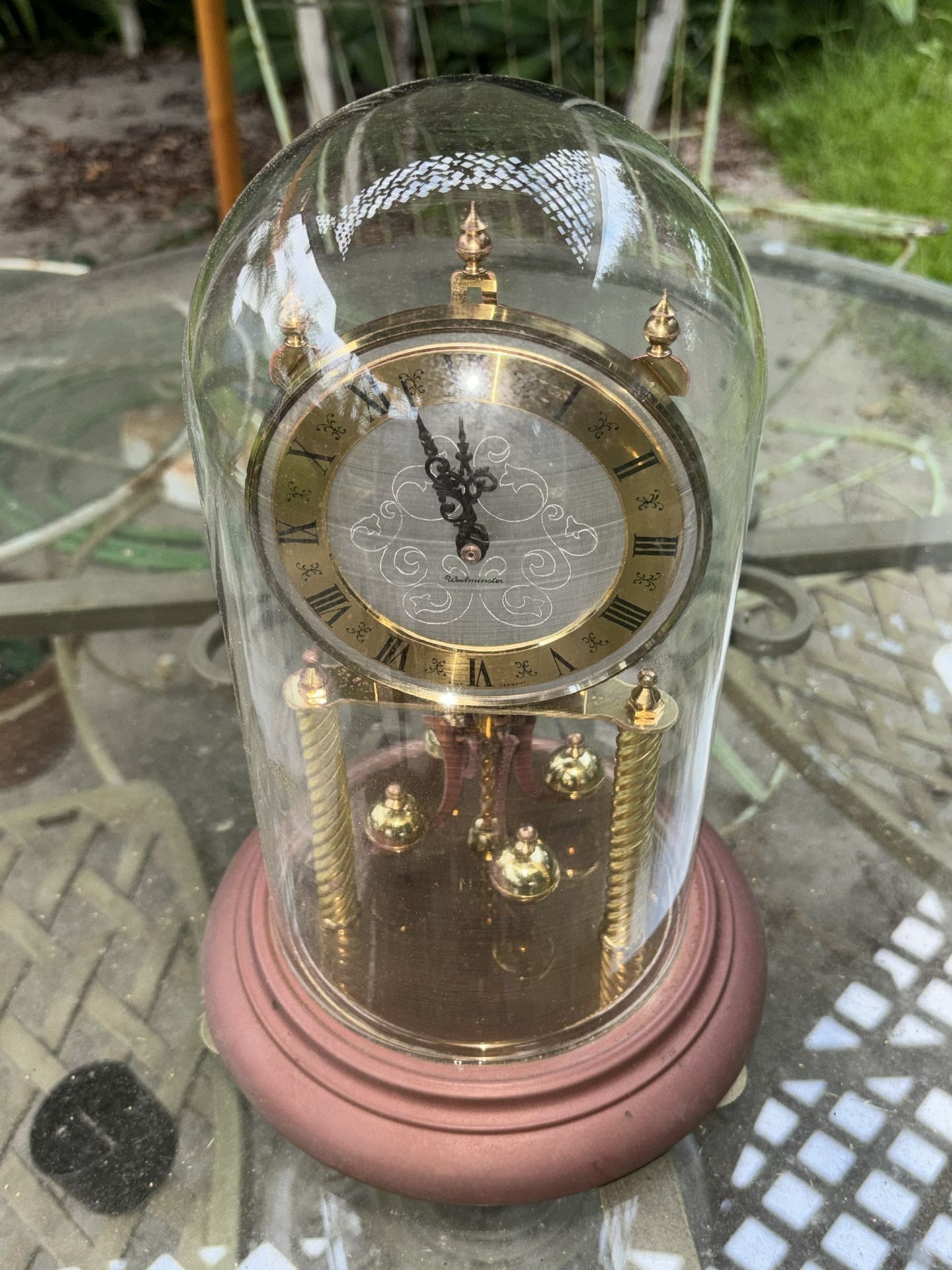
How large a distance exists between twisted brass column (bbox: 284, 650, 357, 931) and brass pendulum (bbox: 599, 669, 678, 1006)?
211 millimetres

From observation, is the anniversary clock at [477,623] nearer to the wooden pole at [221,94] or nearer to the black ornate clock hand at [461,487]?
the black ornate clock hand at [461,487]

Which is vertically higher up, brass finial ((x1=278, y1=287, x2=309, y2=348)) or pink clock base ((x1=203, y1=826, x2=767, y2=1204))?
brass finial ((x1=278, y1=287, x2=309, y2=348))

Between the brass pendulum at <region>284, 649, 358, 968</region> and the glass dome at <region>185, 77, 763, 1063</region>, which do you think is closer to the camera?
the glass dome at <region>185, 77, 763, 1063</region>

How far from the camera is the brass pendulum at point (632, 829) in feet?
2.69

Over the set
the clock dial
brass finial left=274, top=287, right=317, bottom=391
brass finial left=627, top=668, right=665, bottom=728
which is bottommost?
brass finial left=627, top=668, right=665, bottom=728

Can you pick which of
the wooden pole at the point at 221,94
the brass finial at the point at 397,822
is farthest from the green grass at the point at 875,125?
the brass finial at the point at 397,822

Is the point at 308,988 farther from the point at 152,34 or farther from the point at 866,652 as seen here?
the point at 152,34

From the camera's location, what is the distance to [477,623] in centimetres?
74

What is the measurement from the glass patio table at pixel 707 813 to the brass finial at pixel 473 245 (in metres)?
0.66

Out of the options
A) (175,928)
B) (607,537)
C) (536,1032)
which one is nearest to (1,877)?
(175,928)

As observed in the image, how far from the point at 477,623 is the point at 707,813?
1.75 feet

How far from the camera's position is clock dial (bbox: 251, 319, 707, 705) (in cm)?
66

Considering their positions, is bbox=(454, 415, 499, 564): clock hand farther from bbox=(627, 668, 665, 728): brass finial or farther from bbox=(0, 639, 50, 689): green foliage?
bbox=(0, 639, 50, 689): green foliage

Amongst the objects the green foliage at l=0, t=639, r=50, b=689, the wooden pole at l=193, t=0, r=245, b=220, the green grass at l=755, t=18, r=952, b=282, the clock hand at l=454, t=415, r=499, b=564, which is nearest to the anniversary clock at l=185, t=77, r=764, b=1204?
the clock hand at l=454, t=415, r=499, b=564
